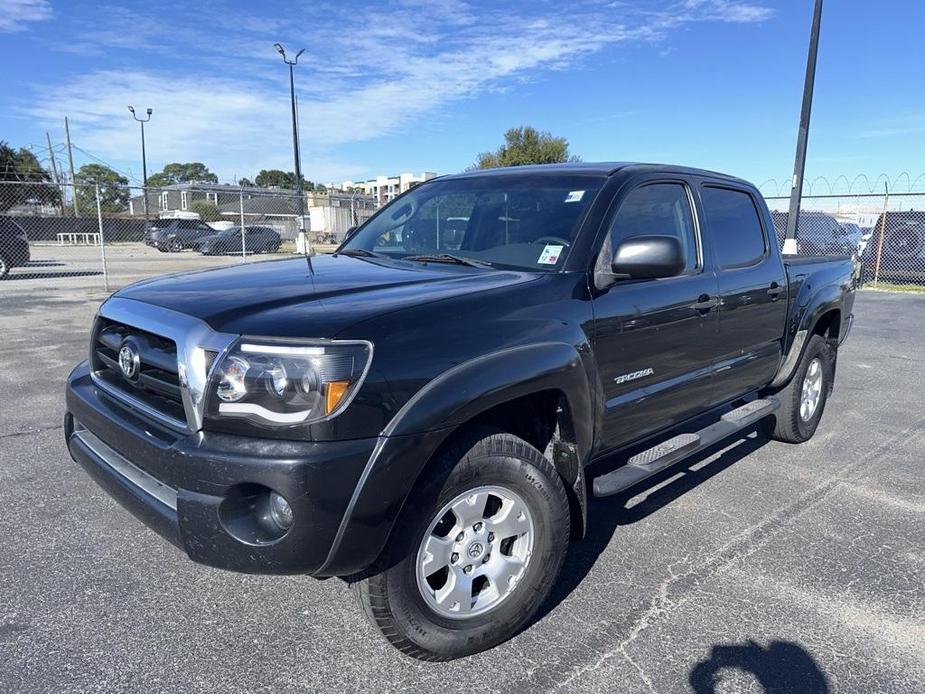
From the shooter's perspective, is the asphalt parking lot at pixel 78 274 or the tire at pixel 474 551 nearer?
the tire at pixel 474 551

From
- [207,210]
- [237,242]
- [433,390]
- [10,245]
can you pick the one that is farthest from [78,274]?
[207,210]

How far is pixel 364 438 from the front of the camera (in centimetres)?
215

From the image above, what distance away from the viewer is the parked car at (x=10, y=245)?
51.6 feet

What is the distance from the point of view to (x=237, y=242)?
28641 millimetres

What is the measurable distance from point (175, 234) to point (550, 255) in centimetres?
3155

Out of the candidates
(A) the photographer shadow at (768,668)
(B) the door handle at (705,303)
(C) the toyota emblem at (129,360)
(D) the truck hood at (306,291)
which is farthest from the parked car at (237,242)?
(A) the photographer shadow at (768,668)

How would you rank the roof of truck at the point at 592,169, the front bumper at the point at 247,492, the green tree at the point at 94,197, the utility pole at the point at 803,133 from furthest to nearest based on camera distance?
1. the green tree at the point at 94,197
2. the utility pole at the point at 803,133
3. the roof of truck at the point at 592,169
4. the front bumper at the point at 247,492

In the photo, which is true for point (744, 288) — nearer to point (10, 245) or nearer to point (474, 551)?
point (474, 551)

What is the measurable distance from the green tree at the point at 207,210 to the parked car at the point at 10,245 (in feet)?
121

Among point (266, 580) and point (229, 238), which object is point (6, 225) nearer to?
point (229, 238)

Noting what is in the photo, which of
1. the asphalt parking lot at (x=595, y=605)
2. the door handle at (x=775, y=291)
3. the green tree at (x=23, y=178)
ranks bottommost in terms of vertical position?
the asphalt parking lot at (x=595, y=605)

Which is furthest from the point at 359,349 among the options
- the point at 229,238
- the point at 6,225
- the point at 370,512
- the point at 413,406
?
the point at 229,238

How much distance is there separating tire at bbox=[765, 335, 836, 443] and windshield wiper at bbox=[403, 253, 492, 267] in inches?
111

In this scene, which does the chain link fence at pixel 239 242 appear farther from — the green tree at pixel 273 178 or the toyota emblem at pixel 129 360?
the green tree at pixel 273 178
